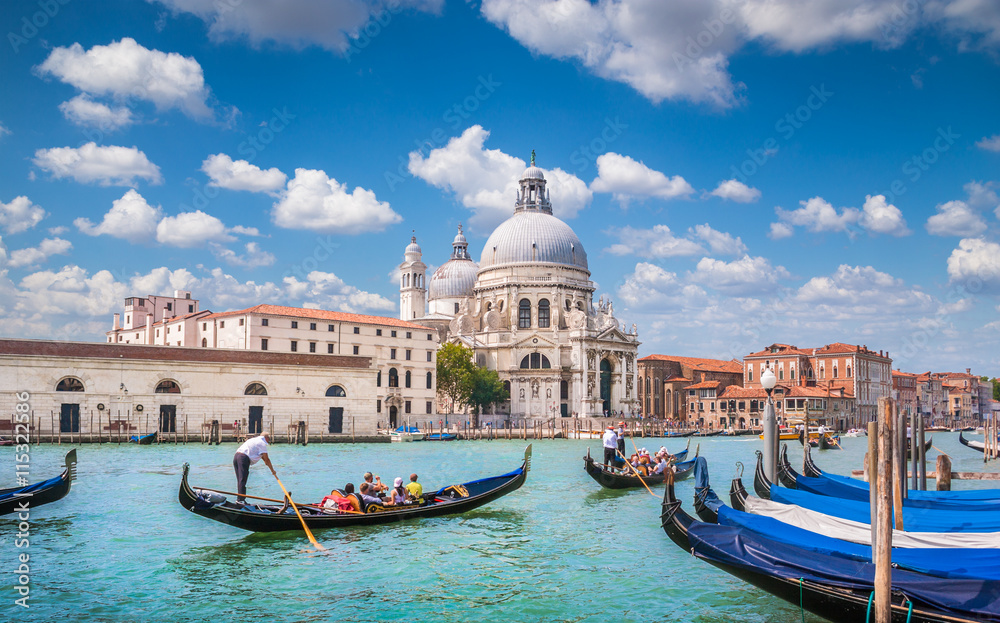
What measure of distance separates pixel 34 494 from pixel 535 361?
48.8 meters

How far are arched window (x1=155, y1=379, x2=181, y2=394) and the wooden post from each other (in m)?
31.5

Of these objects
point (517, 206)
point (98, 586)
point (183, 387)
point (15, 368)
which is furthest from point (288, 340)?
point (98, 586)

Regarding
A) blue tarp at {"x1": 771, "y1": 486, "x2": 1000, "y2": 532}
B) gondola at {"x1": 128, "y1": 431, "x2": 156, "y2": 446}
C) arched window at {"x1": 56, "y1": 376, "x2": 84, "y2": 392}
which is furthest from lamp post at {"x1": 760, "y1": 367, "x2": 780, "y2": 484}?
arched window at {"x1": 56, "y1": 376, "x2": 84, "y2": 392}

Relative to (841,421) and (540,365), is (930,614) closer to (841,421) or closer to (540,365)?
(540,365)

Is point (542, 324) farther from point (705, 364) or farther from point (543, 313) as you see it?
point (705, 364)

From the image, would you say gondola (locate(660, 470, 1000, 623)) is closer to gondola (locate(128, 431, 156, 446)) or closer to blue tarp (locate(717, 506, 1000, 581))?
blue tarp (locate(717, 506, 1000, 581))

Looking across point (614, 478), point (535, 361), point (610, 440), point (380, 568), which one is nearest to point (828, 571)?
point (380, 568)

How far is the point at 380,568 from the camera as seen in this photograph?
A: 1005 centimetres

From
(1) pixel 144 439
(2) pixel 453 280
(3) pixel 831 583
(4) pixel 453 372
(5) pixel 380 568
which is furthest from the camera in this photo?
(2) pixel 453 280

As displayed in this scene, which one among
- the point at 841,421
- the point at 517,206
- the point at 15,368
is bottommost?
the point at 841,421

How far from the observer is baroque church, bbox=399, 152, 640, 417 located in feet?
194

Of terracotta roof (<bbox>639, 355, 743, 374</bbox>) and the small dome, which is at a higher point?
the small dome

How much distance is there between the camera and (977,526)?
928 cm

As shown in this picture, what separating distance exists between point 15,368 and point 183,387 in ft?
19.8
